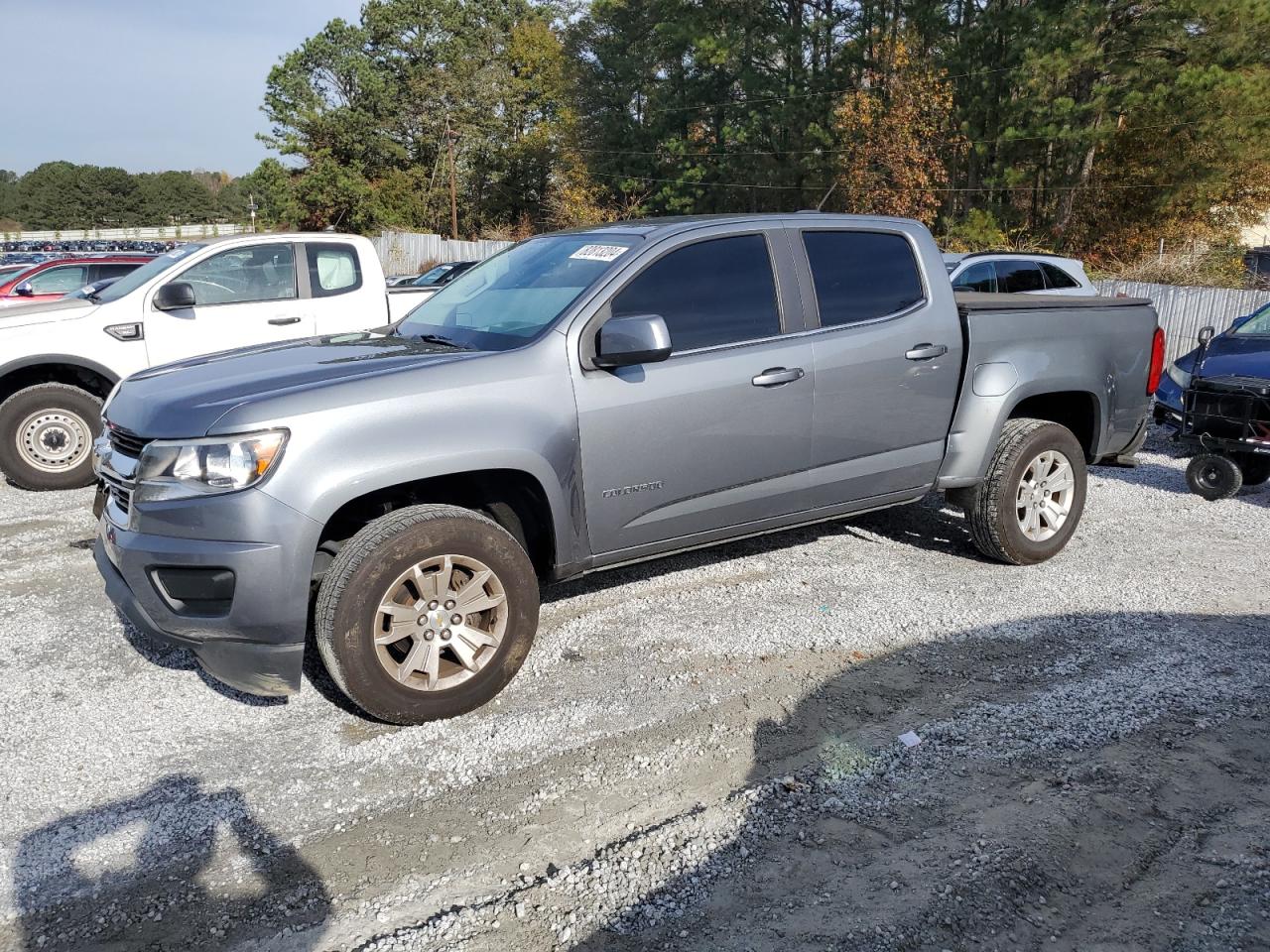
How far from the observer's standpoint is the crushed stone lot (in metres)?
2.77

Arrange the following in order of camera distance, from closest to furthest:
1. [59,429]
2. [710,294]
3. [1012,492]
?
[710,294] → [1012,492] → [59,429]

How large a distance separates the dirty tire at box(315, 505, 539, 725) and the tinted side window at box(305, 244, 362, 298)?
520 cm

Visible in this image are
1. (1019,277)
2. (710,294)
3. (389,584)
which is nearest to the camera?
(389,584)

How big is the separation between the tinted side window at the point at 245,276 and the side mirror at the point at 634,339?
17.1 feet

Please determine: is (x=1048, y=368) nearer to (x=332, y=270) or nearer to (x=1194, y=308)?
(x=332, y=270)

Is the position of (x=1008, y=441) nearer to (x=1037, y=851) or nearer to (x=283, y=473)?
(x=1037, y=851)

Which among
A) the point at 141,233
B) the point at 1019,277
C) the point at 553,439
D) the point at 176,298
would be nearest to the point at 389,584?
the point at 553,439

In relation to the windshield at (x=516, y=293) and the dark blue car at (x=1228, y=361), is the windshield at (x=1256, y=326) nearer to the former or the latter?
the dark blue car at (x=1228, y=361)

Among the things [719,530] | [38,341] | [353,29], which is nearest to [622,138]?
[353,29]

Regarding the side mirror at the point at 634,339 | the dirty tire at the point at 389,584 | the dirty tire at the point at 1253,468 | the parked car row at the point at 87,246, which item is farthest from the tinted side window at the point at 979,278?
the parked car row at the point at 87,246

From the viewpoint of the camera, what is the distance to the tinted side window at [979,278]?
480 inches

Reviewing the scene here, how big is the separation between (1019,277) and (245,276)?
913 centimetres

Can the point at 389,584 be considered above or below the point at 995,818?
above

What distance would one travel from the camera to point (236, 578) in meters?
3.49
